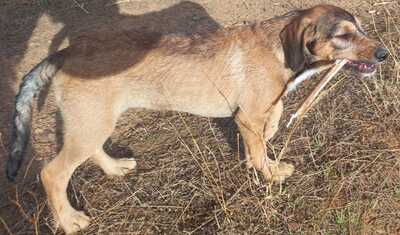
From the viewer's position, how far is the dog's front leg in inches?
166

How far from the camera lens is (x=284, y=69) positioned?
13.4 feet

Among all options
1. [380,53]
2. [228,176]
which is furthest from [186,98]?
[380,53]

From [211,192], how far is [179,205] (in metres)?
0.30

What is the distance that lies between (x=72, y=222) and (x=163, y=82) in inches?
54.2

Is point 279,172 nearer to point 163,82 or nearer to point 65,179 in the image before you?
point 163,82

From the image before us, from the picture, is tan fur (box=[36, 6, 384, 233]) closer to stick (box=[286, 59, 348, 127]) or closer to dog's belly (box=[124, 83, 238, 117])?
dog's belly (box=[124, 83, 238, 117])

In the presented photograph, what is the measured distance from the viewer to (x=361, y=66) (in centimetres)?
398

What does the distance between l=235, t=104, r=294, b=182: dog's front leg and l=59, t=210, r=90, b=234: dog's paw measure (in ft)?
4.94

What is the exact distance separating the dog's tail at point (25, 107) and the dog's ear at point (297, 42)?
174 cm

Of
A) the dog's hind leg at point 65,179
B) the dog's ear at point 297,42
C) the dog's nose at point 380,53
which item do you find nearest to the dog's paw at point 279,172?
the dog's ear at point 297,42

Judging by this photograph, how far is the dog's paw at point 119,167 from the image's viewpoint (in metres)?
4.69

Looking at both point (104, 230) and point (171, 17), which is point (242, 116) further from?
point (171, 17)

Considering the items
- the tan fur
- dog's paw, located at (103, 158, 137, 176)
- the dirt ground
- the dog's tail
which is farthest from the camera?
dog's paw, located at (103, 158, 137, 176)

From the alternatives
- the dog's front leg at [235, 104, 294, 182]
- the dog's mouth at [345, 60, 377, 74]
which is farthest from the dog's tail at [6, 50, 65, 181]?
the dog's mouth at [345, 60, 377, 74]
